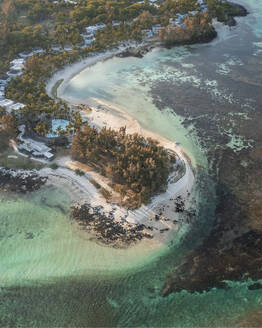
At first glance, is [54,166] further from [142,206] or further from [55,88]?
[55,88]

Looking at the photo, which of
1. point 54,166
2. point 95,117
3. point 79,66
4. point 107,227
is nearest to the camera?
point 107,227

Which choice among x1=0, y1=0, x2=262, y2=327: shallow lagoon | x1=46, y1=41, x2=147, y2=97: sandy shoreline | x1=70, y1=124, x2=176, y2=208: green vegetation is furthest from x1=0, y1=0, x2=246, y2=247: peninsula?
x1=0, y1=0, x2=262, y2=327: shallow lagoon

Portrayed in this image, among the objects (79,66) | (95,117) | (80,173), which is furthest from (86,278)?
(79,66)

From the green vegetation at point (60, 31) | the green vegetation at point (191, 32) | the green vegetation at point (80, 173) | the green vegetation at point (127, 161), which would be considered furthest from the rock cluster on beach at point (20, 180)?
the green vegetation at point (191, 32)

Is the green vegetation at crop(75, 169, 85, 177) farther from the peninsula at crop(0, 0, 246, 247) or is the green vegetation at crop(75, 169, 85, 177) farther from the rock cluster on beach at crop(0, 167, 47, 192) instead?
the rock cluster on beach at crop(0, 167, 47, 192)

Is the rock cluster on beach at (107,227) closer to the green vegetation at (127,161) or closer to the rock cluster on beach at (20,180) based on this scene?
the green vegetation at (127,161)

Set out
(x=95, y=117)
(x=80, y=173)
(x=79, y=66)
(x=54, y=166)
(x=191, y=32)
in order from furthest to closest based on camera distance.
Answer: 1. (x=191, y=32)
2. (x=79, y=66)
3. (x=95, y=117)
4. (x=54, y=166)
5. (x=80, y=173)

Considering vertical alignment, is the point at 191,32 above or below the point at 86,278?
above
